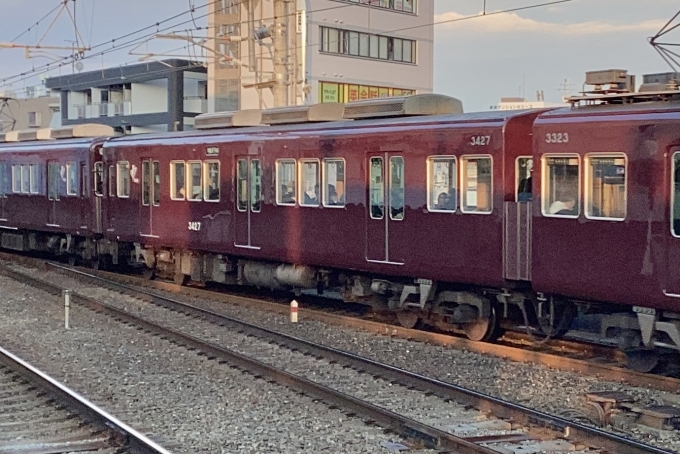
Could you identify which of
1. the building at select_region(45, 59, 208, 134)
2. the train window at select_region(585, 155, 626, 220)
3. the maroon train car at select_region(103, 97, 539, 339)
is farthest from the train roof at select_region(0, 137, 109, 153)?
the building at select_region(45, 59, 208, 134)

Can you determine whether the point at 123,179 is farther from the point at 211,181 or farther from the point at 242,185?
the point at 242,185

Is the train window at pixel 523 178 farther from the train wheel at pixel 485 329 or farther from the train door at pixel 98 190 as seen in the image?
the train door at pixel 98 190

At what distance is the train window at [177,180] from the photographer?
2014 cm

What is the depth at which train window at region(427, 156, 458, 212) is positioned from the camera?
13.6 meters

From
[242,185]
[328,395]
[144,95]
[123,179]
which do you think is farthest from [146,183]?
[144,95]

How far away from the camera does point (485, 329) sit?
13781 mm

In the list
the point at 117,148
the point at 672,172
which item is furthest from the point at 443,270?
the point at 117,148

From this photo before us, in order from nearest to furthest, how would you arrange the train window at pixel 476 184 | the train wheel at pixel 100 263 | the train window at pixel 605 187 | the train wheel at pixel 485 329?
the train window at pixel 605 187 < the train window at pixel 476 184 < the train wheel at pixel 485 329 < the train wheel at pixel 100 263

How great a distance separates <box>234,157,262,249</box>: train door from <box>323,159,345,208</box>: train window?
2.01 meters

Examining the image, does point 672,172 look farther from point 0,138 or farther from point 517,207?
point 0,138

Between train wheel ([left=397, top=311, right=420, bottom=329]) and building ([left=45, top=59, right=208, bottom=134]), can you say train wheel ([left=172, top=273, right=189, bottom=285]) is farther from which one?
building ([left=45, top=59, right=208, bottom=134])

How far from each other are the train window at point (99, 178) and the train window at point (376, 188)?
10.3 m

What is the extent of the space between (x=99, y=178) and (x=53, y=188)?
9.34 ft

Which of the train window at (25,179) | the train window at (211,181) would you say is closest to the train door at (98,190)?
the train window at (25,179)
